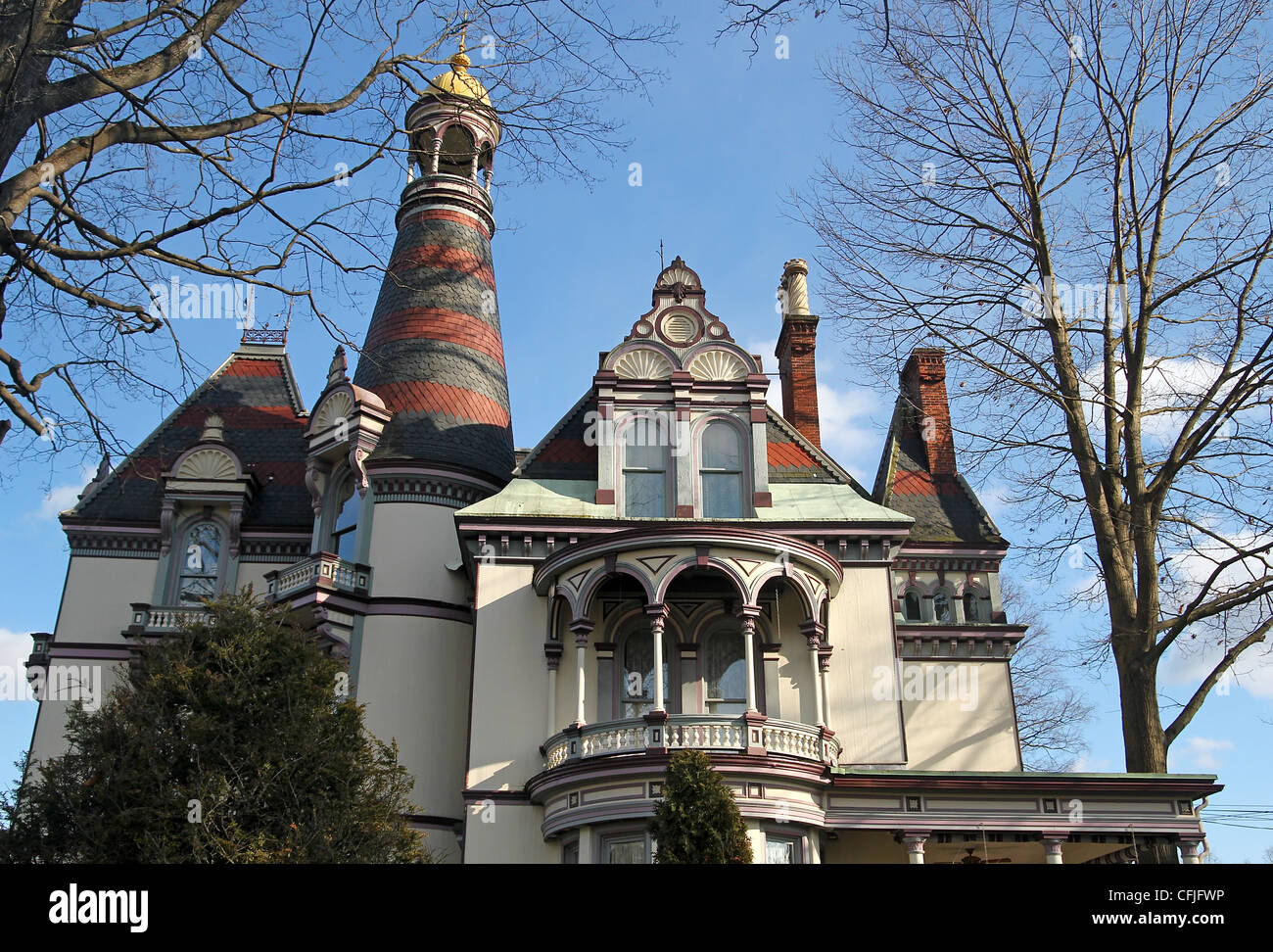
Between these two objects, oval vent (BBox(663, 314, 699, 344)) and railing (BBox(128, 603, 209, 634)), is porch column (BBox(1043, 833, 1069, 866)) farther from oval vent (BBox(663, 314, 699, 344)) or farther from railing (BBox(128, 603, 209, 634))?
railing (BBox(128, 603, 209, 634))

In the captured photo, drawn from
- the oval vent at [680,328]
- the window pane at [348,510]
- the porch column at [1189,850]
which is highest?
the oval vent at [680,328]

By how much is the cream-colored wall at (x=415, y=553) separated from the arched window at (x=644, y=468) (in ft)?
15.1

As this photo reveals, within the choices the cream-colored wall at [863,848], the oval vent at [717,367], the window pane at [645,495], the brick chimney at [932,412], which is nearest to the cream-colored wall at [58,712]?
the window pane at [645,495]

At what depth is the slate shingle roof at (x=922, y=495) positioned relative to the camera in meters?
27.7

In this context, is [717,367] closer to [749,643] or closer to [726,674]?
[726,674]

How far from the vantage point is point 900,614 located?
2697cm

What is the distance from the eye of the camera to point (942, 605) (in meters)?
27.0

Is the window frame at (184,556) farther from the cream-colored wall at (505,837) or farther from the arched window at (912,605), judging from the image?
the arched window at (912,605)

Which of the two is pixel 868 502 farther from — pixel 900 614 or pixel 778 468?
pixel 900 614

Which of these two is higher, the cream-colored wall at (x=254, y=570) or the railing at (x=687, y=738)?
the cream-colored wall at (x=254, y=570)

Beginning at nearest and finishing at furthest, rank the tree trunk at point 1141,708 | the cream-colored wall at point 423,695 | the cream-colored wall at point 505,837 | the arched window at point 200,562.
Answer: the tree trunk at point 1141,708 → the cream-colored wall at point 505,837 → the cream-colored wall at point 423,695 → the arched window at point 200,562
